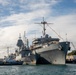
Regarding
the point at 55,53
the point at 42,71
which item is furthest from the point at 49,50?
the point at 42,71

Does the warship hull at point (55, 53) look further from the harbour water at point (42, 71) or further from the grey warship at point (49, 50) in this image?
the harbour water at point (42, 71)

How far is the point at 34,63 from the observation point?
115312 mm

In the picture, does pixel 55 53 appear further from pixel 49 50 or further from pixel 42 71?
pixel 42 71

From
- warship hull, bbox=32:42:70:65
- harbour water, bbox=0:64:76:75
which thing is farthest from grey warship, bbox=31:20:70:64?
harbour water, bbox=0:64:76:75

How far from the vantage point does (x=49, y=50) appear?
107 m

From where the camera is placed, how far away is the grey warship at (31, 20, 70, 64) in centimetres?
10481

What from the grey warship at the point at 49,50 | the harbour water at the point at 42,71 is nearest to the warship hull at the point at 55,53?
the grey warship at the point at 49,50

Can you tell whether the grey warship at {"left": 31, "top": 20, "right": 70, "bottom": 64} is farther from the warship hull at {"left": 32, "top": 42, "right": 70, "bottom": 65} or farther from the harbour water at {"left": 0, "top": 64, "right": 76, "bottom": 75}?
the harbour water at {"left": 0, "top": 64, "right": 76, "bottom": 75}

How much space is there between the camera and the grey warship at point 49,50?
10481cm

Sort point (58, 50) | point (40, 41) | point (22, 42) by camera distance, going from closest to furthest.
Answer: point (58, 50), point (40, 41), point (22, 42)

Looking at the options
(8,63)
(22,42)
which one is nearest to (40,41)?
(8,63)

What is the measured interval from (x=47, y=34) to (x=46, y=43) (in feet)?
35.6

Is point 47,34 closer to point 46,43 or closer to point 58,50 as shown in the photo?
point 46,43

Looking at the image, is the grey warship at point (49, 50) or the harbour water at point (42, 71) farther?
the grey warship at point (49, 50)
